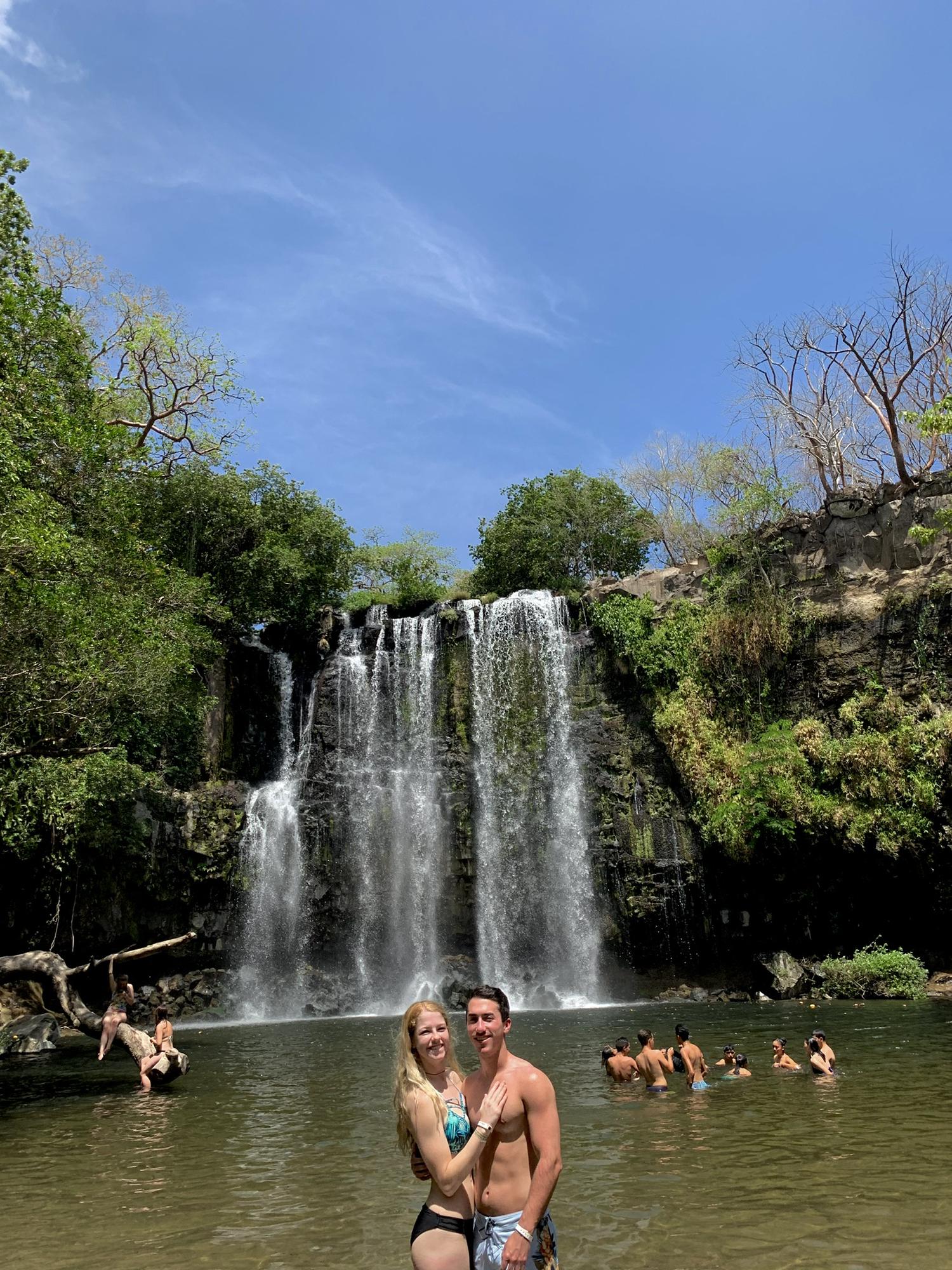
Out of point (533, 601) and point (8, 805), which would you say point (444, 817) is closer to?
point (533, 601)

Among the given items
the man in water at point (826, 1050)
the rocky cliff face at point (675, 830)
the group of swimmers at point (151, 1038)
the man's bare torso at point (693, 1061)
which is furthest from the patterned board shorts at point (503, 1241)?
the rocky cliff face at point (675, 830)

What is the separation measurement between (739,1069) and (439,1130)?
8934 millimetres

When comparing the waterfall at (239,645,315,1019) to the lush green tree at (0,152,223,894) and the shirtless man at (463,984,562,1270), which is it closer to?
the lush green tree at (0,152,223,894)

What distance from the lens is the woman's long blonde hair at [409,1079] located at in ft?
11.9

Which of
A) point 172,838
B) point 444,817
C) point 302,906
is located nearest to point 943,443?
point 444,817

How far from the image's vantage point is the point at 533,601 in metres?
27.6

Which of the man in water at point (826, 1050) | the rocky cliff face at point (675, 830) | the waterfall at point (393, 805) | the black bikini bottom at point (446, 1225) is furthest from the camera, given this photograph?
the waterfall at point (393, 805)

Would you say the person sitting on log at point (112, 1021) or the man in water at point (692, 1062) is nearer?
the man in water at point (692, 1062)

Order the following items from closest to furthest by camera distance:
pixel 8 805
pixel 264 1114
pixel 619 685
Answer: pixel 264 1114, pixel 8 805, pixel 619 685

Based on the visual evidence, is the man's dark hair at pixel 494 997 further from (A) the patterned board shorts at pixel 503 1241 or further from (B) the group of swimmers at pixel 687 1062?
(B) the group of swimmers at pixel 687 1062

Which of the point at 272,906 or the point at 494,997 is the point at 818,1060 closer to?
the point at 494,997

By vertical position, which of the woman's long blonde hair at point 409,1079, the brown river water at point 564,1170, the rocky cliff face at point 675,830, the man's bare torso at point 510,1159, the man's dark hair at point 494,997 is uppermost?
the rocky cliff face at point 675,830

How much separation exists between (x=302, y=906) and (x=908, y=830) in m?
15.6

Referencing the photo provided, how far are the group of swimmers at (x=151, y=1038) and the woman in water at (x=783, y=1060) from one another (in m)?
8.11
